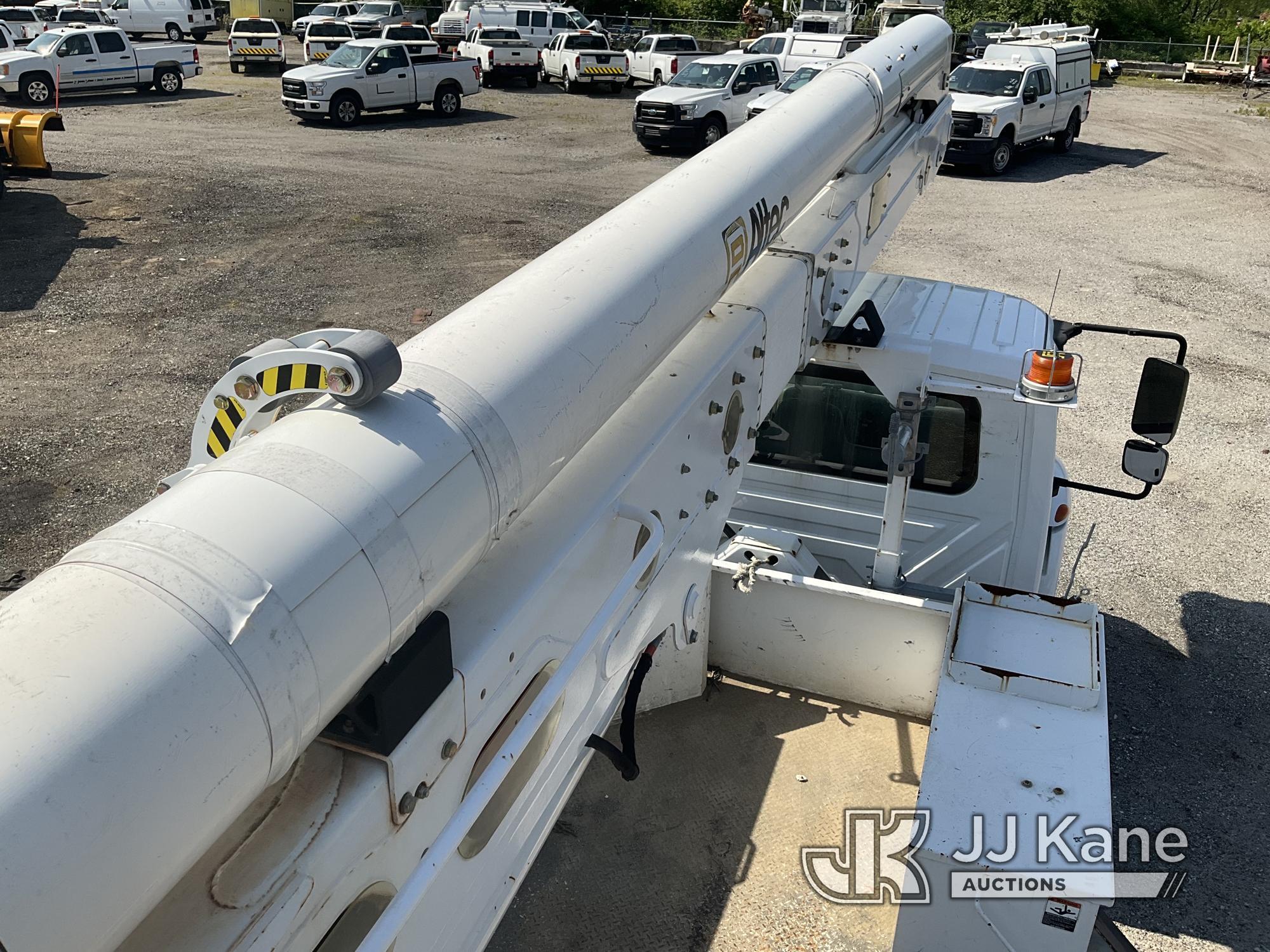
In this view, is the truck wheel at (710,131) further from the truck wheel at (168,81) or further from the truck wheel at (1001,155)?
the truck wheel at (168,81)

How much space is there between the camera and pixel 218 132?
21.3m

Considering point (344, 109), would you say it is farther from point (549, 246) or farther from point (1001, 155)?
point (1001, 155)

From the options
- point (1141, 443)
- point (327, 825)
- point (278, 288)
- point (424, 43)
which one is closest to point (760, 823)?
point (1141, 443)

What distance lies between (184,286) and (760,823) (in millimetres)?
10579

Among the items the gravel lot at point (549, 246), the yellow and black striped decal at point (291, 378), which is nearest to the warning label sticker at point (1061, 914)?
the gravel lot at point (549, 246)

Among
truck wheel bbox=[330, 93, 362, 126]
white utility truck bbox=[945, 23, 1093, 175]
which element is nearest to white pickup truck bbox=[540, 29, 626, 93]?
truck wheel bbox=[330, 93, 362, 126]

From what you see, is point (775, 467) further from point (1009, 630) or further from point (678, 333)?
point (678, 333)

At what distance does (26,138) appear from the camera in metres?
16.6

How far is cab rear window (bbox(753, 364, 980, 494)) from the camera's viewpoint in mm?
4980

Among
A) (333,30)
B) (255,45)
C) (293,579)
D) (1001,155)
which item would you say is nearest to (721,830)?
(293,579)

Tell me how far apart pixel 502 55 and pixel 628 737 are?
95.1 feet

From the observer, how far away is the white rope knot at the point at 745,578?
4.89 m

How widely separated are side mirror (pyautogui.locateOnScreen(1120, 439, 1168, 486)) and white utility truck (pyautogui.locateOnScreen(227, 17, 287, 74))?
31070mm

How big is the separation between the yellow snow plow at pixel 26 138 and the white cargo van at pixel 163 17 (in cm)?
2133
